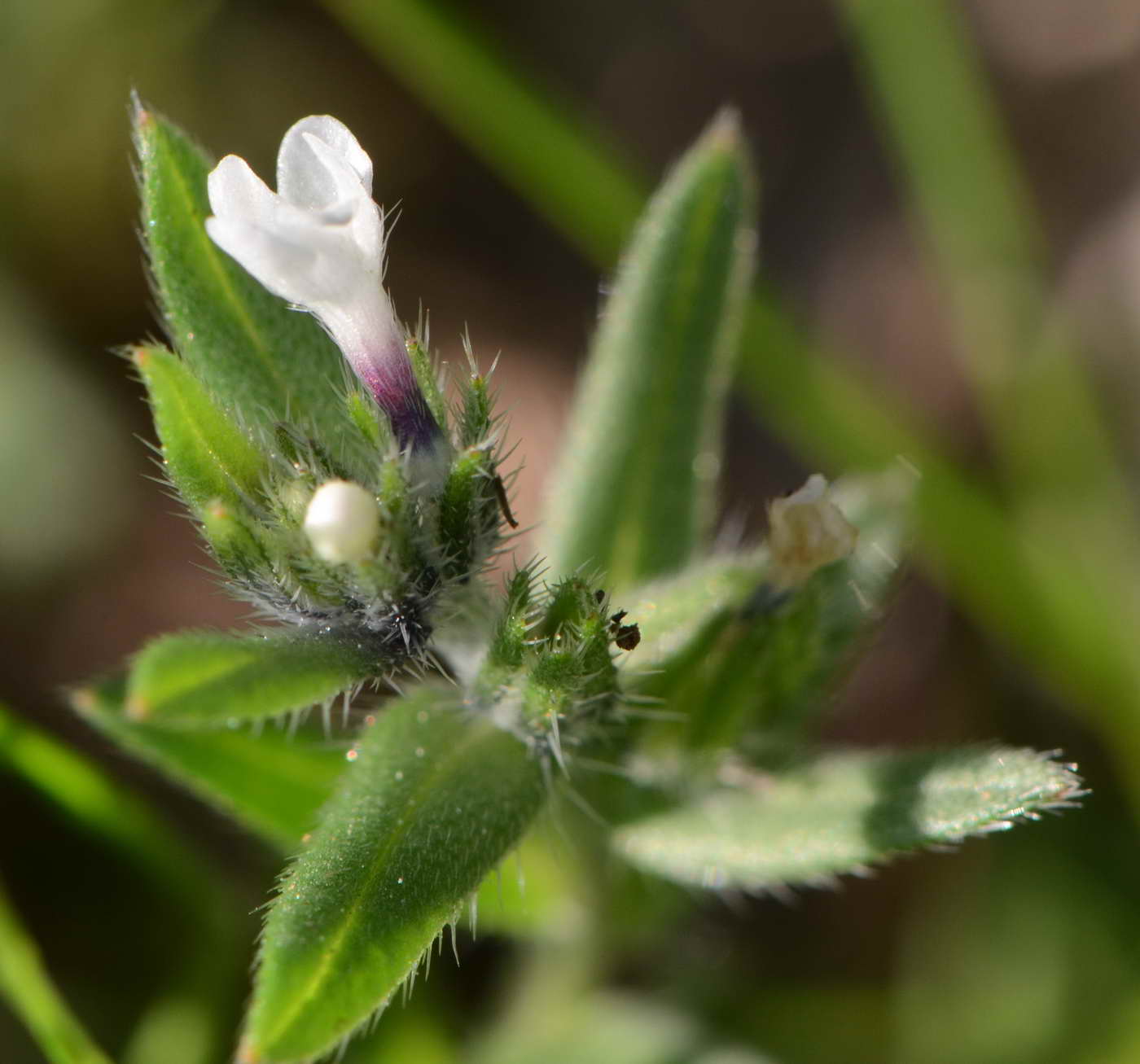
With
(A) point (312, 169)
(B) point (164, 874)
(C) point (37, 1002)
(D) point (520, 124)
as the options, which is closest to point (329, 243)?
(A) point (312, 169)

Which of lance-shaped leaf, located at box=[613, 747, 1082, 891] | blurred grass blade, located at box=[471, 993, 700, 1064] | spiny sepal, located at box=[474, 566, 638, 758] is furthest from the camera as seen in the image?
blurred grass blade, located at box=[471, 993, 700, 1064]

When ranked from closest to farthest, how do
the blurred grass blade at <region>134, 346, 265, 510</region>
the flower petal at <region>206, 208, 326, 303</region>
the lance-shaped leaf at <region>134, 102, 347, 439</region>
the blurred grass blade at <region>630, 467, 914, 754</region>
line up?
the flower petal at <region>206, 208, 326, 303</region> < the blurred grass blade at <region>134, 346, 265, 510</region> < the lance-shaped leaf at <region>134, 102, 347, 439</region> < the blurred grass blade at <region>630, 467, 914, 754</region>

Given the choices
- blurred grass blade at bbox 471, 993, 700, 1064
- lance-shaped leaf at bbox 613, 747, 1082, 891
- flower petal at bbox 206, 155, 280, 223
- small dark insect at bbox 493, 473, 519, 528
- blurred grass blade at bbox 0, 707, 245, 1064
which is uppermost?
flower petal at bbox 206, 155, 280, 223

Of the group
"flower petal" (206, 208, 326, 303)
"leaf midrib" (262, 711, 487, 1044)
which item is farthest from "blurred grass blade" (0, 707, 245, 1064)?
"flower petal" (206, 208, 326, 303)

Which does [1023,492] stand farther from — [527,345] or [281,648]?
[281,648]

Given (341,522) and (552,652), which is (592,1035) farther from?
(341,522)

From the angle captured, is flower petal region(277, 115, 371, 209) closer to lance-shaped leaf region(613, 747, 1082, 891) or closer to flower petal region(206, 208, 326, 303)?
flower petal region(206, 208, 326, 303)
